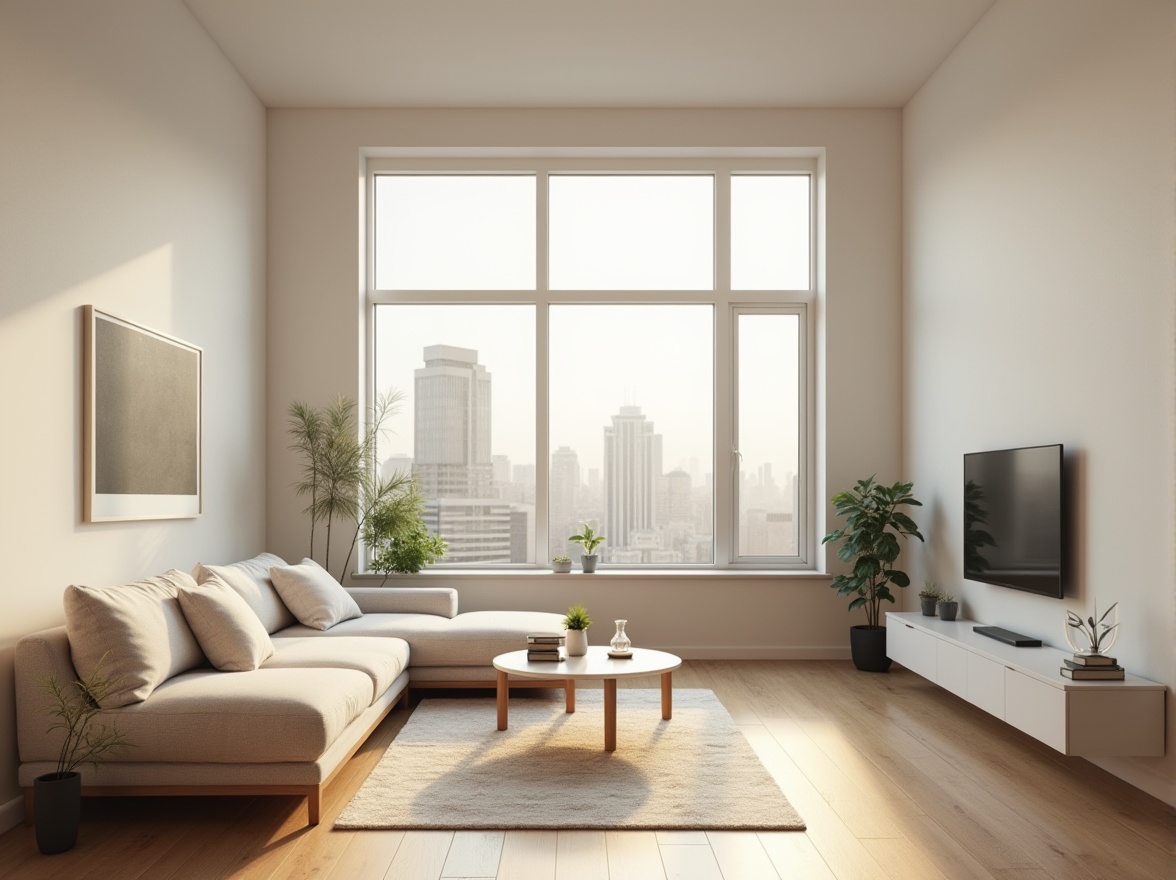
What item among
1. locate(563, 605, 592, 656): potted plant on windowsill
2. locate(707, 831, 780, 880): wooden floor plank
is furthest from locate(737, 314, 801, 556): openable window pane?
locate(707, 831, 780, 880): wooden floor plank

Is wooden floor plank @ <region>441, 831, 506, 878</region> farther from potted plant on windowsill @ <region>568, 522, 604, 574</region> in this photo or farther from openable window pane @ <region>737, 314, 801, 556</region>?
openable window pane @ <region>737, 314, 801, 556</region>

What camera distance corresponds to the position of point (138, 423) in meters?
4.44

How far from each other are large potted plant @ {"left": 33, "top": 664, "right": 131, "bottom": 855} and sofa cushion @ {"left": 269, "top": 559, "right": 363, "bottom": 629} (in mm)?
1850

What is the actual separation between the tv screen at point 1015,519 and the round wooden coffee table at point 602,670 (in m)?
1.71

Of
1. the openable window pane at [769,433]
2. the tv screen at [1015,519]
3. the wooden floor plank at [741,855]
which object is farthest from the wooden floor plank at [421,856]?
the openable window pane at [769,433]

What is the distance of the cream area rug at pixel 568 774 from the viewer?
3.38m

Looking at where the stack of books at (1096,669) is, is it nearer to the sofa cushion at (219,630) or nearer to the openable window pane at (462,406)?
the sofa cushion at (219,630)

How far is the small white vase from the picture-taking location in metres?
4.61

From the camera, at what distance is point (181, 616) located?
12.8 ft

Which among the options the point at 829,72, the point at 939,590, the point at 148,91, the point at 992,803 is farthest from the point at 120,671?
the point at 829,72

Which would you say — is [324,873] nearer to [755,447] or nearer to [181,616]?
[181,616]

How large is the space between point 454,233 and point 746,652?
3544 mm

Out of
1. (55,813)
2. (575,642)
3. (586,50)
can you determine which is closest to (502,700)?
(575,642)

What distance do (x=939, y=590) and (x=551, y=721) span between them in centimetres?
254
